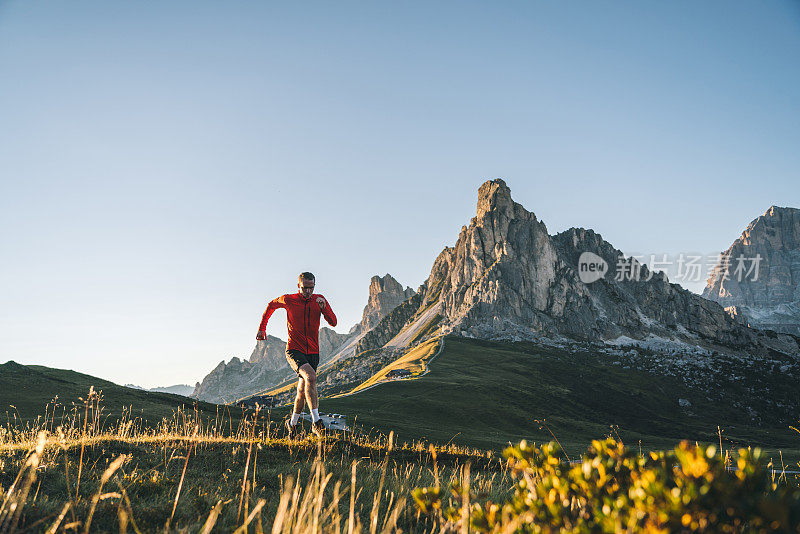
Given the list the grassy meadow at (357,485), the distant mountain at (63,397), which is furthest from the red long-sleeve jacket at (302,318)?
the distant mountain at (63,397)

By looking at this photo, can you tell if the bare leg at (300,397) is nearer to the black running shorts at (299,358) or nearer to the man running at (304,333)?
the man running at (304,333)

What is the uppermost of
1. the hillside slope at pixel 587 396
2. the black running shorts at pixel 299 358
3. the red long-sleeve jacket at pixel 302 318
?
the red long-sleeve jacket at pixel 302 318

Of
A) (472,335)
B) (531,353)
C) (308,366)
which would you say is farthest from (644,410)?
(308,366)

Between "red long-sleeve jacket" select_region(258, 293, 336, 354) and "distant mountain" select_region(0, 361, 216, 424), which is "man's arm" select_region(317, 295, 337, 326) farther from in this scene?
"distant mountain" select_region(0, 361, 216, 424)

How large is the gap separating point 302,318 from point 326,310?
678 mm

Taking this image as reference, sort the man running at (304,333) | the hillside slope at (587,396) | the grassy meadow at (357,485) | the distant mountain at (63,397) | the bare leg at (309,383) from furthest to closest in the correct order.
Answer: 1. the hillside slope at (587,396)
2. the distant mountain at (63,397)
3. the man running at (304,333)
4. the bare leg at (309,383)
5. the grassy meadow at (357,485)

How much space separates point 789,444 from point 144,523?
117 m

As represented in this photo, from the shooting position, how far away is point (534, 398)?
329 ft

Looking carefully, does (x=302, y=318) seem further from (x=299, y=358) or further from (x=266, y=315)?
(x=266, y=315)

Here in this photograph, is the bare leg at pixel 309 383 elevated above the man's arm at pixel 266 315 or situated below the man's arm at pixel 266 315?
below

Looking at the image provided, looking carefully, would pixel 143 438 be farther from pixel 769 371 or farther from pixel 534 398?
pixel 769 371

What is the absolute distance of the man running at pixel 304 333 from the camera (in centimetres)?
1148

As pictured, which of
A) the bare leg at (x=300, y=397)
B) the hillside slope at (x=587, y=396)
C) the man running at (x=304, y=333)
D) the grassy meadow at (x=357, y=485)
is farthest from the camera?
the hillside slope at (x=587, y=396)

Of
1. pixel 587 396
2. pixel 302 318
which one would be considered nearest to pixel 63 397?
pixel 302 318
